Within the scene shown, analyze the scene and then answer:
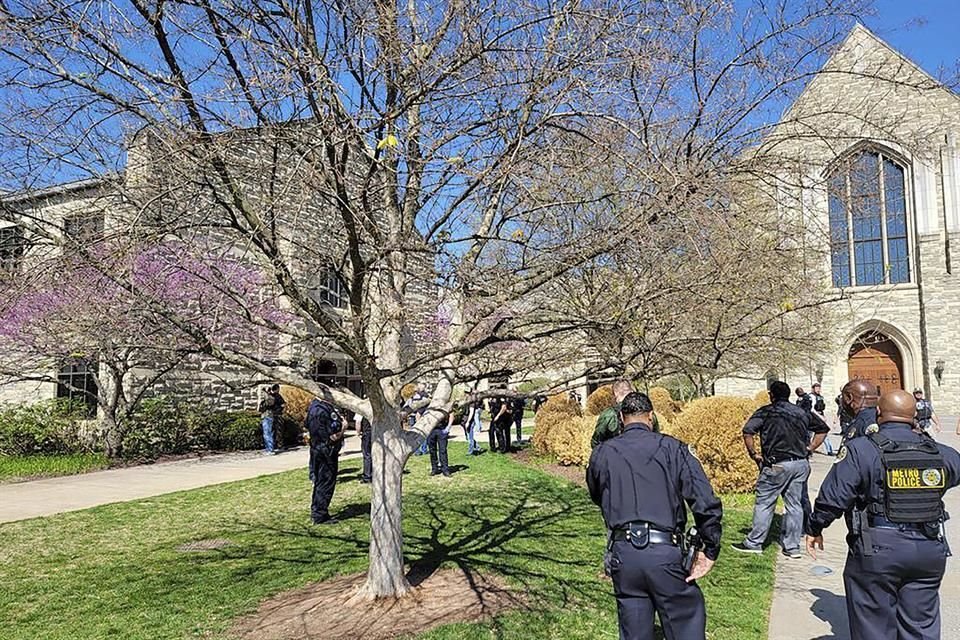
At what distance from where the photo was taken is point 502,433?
1664cm

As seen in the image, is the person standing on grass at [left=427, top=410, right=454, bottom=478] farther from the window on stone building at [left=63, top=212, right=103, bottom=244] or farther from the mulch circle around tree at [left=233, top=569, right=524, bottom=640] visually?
the window on stone building at [left=63, top=212, right=103, bottom=244]

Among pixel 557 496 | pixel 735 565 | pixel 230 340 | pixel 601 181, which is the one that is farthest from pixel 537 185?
pixel 557 496

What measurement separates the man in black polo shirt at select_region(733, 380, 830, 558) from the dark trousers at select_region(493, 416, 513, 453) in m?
9.51

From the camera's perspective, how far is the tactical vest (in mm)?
3764

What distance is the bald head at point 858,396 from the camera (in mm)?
7656

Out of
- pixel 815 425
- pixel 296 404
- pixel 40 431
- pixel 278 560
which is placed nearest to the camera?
pixel 278 560

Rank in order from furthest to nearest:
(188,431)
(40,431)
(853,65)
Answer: (188,431)
(40,431)
(853,65)

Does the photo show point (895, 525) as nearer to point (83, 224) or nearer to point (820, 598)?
point (820, 598)

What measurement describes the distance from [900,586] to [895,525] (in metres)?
0.33

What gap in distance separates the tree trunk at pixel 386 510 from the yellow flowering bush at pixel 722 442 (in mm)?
6395

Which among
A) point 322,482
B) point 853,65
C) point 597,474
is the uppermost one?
point 853,65

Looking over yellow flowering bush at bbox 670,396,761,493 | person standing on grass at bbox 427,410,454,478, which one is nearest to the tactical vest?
yellow flowering bush at bbox 670,396,761,493

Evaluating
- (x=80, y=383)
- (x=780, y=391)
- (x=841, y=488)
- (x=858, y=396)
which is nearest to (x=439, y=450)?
(x=780, y=391)

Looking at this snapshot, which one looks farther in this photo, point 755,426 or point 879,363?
point 879,363
